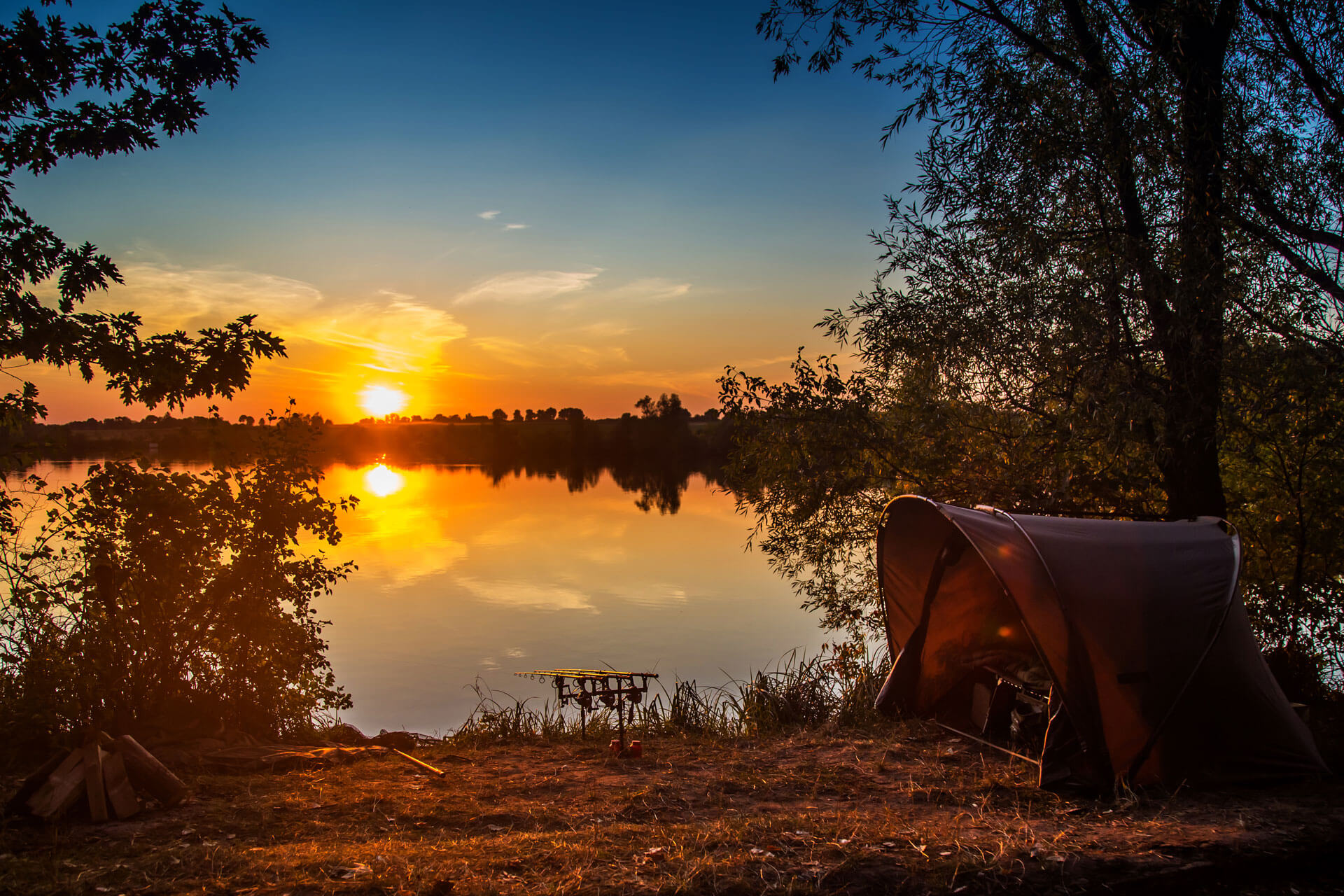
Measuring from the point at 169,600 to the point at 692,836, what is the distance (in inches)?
209

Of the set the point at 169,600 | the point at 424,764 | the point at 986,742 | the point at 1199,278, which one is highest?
the point at 1199,278

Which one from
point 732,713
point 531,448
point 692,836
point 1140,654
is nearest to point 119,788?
point 692,836

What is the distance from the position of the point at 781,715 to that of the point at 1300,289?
689 cm

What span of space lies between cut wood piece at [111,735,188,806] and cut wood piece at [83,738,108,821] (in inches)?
8.0

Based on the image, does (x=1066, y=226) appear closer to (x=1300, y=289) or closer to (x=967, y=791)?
(x=1300, y=289)

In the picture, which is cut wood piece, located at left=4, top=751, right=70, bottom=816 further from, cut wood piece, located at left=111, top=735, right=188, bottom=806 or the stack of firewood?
cut wood piece, located at left=111, top=735, right=188, bottom=806

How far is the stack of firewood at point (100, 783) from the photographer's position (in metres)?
5.20

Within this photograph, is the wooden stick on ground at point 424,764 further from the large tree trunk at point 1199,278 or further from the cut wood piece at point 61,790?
the large tree trunk at point 1199,278

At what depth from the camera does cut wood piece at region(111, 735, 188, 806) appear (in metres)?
5.65

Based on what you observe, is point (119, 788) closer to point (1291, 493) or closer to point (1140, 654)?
point (1140, 654)

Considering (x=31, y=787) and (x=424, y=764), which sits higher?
(x=31, y=787)

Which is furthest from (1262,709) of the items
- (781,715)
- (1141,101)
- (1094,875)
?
(1141,101)

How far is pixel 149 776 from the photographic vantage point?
5676 mm

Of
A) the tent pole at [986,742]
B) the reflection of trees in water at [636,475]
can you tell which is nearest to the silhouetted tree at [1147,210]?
the tent pole at [986,742]
